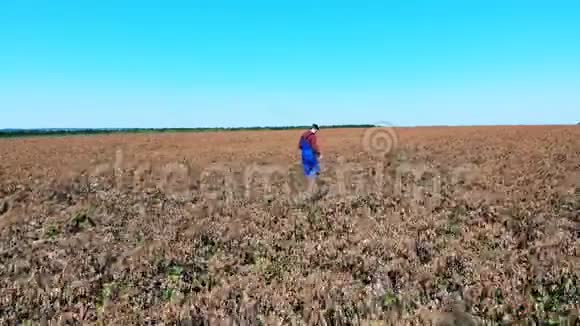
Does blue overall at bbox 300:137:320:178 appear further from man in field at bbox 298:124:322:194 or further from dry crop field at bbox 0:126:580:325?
dry crop field at bbox 0:126:580:325

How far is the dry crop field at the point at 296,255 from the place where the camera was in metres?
5.09

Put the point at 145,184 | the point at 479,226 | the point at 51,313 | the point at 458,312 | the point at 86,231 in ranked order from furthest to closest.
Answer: the point at 145,184 → the point at 86,231 → the point at 479,226 → the point at 51,313 → the point at 458,312

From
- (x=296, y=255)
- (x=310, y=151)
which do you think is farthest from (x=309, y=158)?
(x=296, y=255)

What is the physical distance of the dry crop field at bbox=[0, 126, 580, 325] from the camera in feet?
16.7

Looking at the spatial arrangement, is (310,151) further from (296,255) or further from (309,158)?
(296,255)

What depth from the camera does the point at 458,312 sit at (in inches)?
190

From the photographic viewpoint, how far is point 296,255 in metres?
7.08

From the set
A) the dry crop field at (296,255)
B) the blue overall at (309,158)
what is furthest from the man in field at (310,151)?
the dry crop field at (296,255)

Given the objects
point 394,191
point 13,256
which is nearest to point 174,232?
point 13,256

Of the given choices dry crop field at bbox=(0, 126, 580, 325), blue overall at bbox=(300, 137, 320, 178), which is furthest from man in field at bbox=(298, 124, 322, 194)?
dry crop field at bbox=(0, 126, 580, 325)

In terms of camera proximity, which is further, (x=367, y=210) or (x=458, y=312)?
(x=367, y=210)

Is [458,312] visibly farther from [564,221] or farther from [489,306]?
[564,221]

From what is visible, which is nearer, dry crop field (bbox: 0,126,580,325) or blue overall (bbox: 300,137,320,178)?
dry crop field (bbox: 0,126,580,325)

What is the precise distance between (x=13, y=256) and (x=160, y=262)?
243 cm
